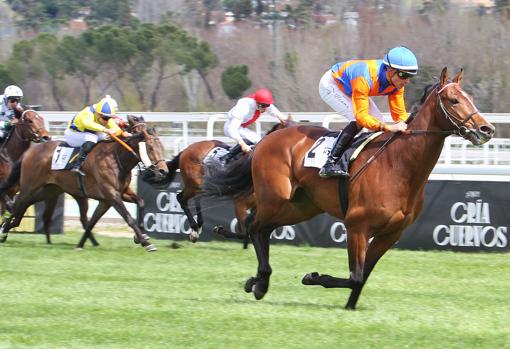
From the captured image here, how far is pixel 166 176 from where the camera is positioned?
13.3m

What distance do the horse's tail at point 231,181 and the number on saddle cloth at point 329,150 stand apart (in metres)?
1.05

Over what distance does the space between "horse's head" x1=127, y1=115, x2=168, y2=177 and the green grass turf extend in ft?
3.69

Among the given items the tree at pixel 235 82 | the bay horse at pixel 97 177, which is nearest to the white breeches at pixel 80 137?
the bay horse at pixel 97 177

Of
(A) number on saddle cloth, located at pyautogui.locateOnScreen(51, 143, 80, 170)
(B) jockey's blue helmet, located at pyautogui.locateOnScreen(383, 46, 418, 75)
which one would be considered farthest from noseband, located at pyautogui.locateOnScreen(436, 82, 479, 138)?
(A) number on saddle cloth, located at pyautogui.locateOnScreen(51, 143, 80, 170)

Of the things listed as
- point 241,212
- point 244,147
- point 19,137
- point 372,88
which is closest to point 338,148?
point 372,88

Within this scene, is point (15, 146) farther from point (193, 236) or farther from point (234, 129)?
point (234, 129)

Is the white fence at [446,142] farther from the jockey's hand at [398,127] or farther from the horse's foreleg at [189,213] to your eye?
the jockey's hand at [398,127]

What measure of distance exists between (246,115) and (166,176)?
1.38 metres

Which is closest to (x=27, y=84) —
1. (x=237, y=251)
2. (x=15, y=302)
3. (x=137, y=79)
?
(x=137, y=79)

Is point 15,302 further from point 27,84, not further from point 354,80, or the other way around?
point 27,84

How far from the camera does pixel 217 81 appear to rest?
44531 mm

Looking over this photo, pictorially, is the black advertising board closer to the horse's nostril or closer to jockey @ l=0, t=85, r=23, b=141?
jockey @ l=0, t=85, r=23, b=141

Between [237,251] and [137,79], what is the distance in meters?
31.1

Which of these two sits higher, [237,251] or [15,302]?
[15,302]
